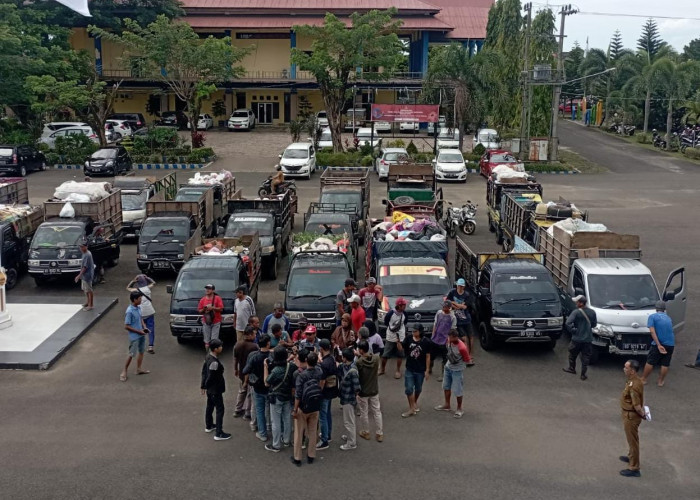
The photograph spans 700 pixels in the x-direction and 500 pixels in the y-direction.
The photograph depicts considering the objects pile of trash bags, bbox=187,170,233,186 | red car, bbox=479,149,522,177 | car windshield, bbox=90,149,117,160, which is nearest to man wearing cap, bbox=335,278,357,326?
pile of trash bags, bbox=187,170,233,186

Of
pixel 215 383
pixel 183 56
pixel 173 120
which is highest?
pixel 183 56

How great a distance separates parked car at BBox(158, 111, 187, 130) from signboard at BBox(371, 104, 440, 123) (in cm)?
1940

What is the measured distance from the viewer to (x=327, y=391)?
1100cm

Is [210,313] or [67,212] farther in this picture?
[67,212]

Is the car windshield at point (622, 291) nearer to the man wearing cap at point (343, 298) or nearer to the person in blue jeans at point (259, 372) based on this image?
the man wearing cap at point (343, 298)

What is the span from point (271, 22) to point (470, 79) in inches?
832

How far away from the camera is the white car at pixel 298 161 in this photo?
39.4 meters

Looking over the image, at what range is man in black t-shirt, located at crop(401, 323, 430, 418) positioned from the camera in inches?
473

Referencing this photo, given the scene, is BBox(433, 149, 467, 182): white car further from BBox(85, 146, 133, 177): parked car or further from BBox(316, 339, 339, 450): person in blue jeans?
BBox(316, 339, 339, 450): person in blue jeans

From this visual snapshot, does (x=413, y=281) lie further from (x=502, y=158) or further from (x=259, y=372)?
(x=502, y=158)

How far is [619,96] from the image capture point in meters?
67.7

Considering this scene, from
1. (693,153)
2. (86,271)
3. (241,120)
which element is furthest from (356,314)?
(241,120)

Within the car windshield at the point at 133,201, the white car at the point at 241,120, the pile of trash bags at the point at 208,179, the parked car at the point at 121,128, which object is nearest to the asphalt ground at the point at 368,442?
the car windshield at the point at 133,201

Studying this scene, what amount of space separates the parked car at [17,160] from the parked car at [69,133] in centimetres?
522
